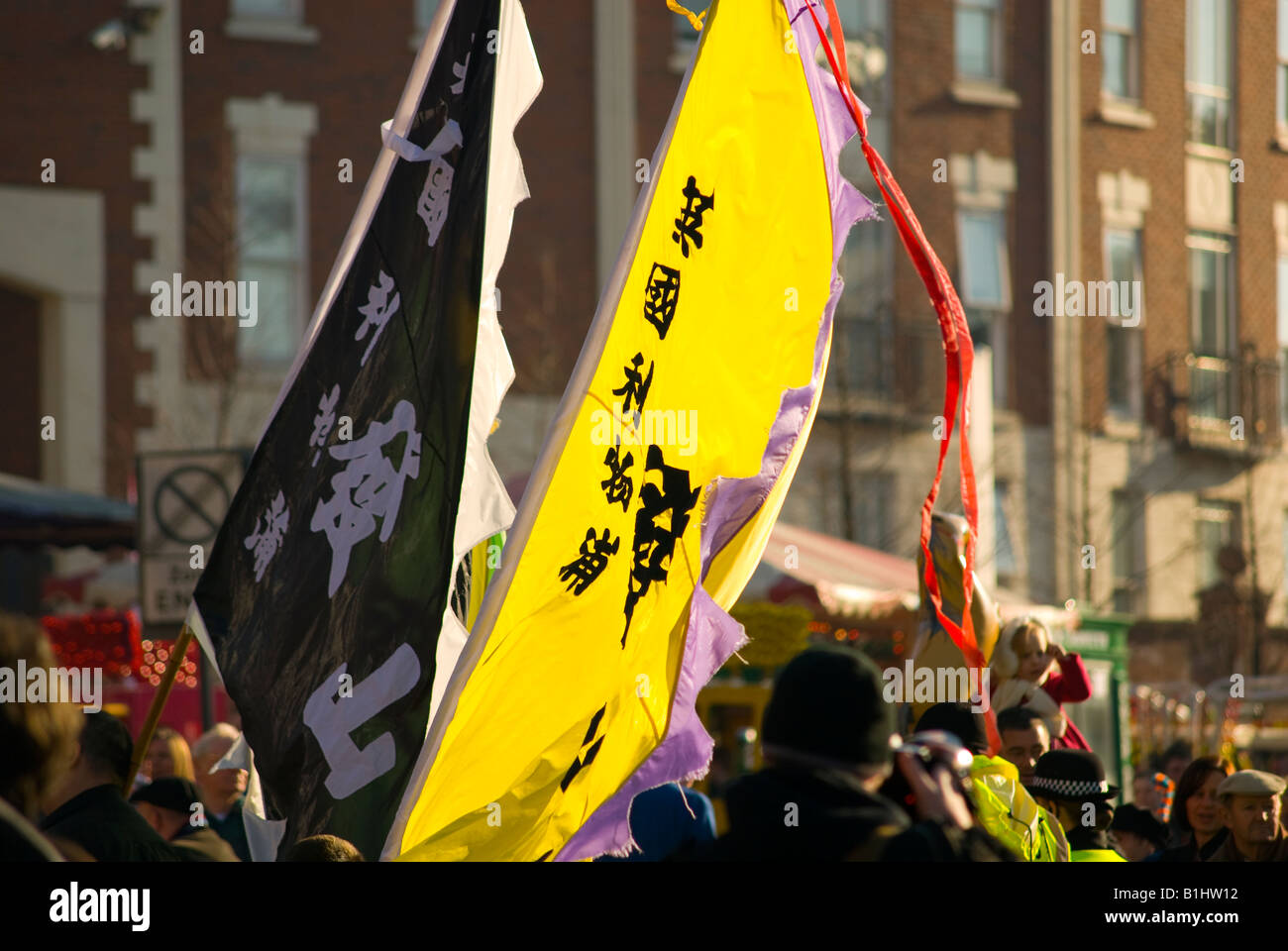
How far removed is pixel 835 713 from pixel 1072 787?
2.58 meters

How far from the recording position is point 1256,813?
5.90 m

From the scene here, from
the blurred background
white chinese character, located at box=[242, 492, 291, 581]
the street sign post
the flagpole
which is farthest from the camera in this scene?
the blurred background

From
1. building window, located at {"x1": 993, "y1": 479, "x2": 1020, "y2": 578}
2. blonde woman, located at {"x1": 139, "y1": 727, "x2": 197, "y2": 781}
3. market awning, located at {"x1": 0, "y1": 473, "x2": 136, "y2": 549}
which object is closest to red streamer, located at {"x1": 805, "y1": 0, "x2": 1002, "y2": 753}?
blonde woman, located at {"x1": 139, "y1": 727, "x2": 197, "y2": 781}

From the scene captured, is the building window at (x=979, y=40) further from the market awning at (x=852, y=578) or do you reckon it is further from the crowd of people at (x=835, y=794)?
the crowd of people at (x=835, y=794)

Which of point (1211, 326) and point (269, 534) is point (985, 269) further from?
point (269, 534)

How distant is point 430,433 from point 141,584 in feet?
13.0

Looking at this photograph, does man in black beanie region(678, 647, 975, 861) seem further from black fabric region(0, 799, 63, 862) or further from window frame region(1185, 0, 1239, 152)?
window frame region(1185, 0, 1239, 152)

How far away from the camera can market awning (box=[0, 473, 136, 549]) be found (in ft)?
39.0

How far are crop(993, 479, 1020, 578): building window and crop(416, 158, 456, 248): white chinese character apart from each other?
58.2ft

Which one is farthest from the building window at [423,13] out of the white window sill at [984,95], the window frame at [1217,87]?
the window frame at [1217,87]
